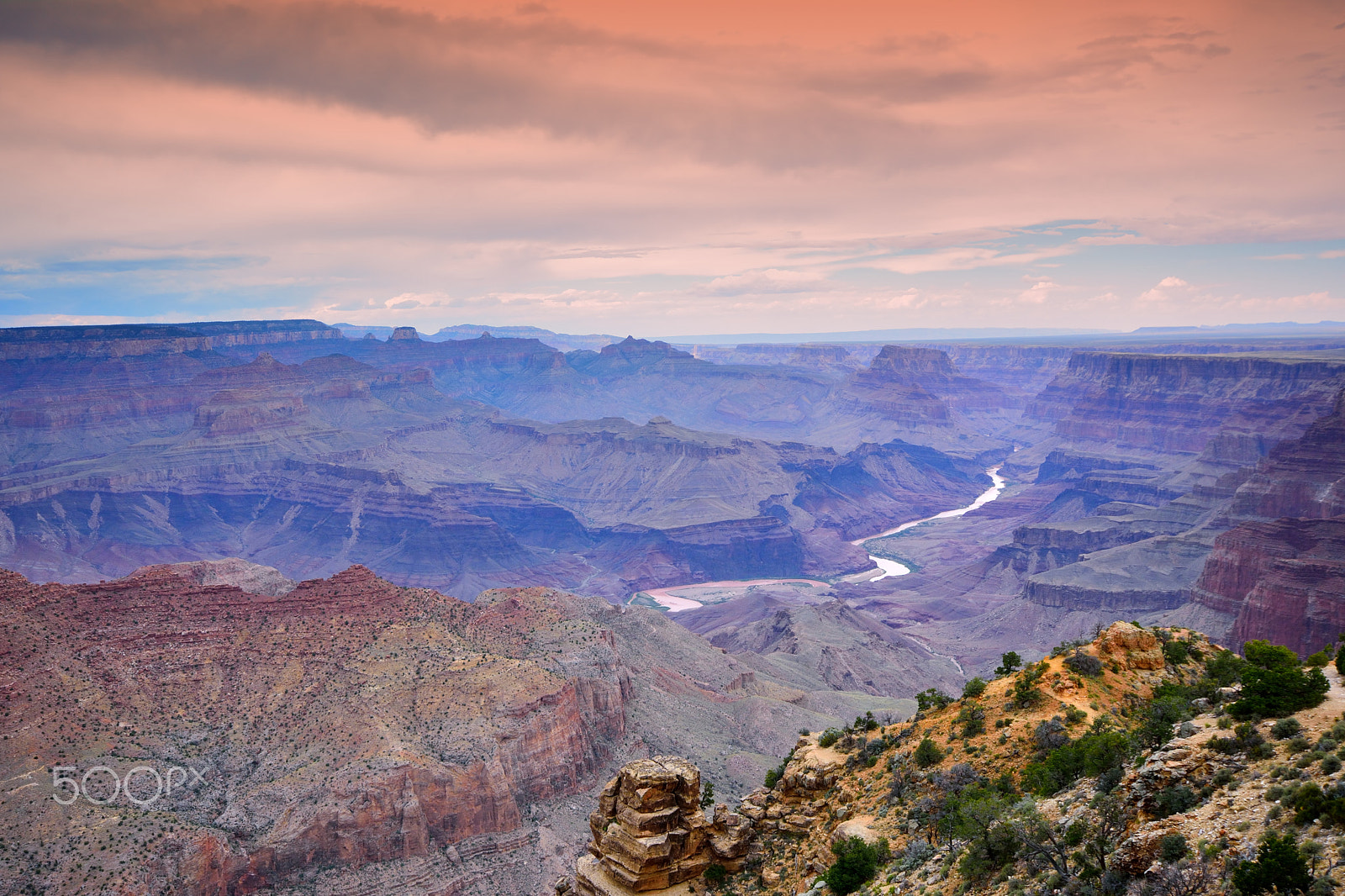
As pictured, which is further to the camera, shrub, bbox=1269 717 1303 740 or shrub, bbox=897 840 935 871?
shrub, bbox=897 840 935 871

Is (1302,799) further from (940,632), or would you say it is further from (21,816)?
(940,632)

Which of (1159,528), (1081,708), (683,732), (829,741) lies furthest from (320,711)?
(1159,528)

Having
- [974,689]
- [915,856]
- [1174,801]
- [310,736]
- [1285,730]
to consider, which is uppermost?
[1285,730]

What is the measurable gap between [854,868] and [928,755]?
652 cm

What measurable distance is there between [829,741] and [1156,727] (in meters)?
16.3

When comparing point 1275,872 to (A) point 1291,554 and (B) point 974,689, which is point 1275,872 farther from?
(A) point 1291,554

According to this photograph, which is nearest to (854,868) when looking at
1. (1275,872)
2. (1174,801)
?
(1174,801)

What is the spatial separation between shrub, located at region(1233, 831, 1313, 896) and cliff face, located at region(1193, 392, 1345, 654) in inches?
4142

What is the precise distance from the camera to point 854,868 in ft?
85.4

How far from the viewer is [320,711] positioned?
63.4 metres

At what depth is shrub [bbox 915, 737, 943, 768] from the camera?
31.1m

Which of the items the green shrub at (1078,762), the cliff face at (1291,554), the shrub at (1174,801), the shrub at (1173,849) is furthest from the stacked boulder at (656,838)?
the cliff face at (1291,554)

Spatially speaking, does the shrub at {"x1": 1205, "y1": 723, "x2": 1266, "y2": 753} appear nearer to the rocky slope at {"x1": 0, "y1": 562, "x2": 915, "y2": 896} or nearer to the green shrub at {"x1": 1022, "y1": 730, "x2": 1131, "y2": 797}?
the green shrub at {"x1": 1022, "y1": 730, "x2": 1131, "y2": 797}

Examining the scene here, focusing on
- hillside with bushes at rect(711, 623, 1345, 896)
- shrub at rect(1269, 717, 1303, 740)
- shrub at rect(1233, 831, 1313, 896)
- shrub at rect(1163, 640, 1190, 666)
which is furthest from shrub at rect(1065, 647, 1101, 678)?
shrub at rect(1233, 831, 1313, 896)
